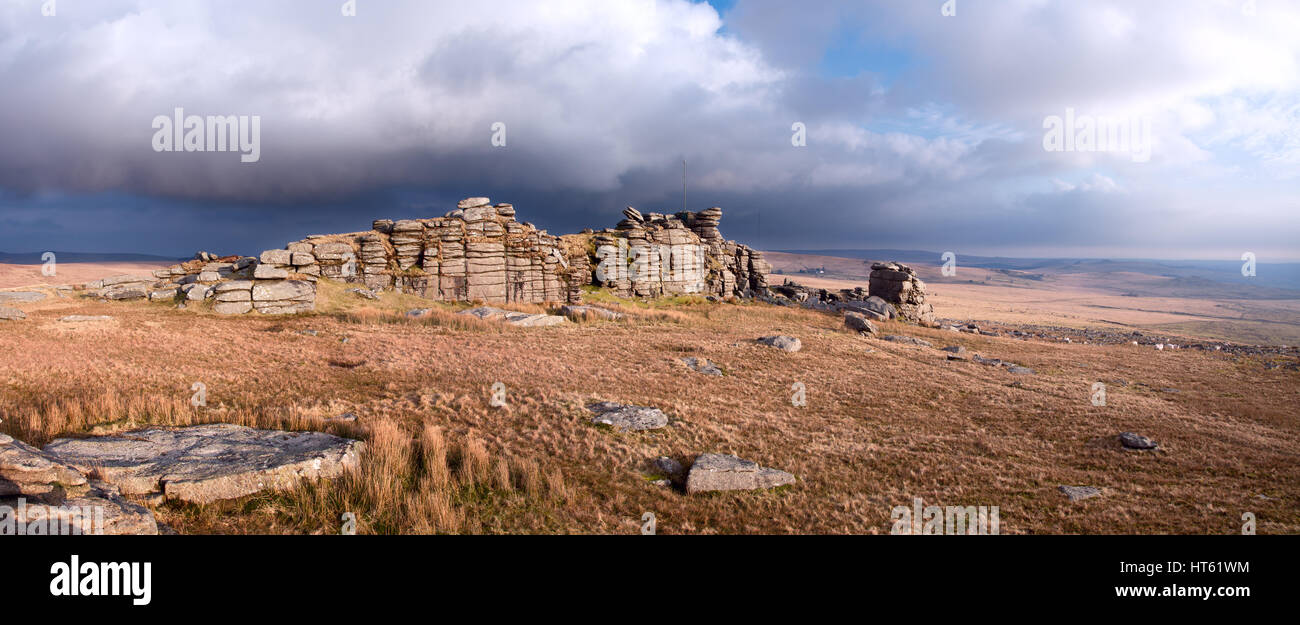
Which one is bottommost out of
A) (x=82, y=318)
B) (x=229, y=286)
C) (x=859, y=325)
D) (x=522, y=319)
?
(x=859, y=325)

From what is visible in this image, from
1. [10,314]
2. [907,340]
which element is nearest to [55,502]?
[10,314]

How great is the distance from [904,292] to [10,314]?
62.1m

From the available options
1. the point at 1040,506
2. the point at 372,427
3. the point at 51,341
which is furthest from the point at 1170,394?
the point at 51,341

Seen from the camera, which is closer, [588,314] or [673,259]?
[588,314]

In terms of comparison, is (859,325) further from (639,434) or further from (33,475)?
(33,475)

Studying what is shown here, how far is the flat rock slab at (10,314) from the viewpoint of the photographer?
2059 centimetres

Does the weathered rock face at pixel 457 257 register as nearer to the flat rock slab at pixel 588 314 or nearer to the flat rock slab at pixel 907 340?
the flat rock slab at pixel 588 314

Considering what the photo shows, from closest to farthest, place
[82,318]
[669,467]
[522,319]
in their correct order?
[669,467]
[82,318]
[522,319]

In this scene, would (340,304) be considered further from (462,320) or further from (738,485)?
(738,485)

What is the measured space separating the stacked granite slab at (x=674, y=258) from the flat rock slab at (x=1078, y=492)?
1648 inches

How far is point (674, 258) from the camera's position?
53.9 m

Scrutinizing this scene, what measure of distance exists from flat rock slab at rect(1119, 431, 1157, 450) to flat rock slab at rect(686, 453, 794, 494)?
9990 millimetres
